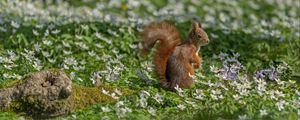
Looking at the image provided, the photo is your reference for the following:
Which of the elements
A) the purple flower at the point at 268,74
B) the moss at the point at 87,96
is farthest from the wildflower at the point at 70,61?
the purple flower at the point at 268,74

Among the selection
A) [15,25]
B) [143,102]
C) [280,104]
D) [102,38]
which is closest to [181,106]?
[143,102]

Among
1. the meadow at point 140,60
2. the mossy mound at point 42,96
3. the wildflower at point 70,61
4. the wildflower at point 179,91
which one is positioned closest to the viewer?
the mossy mound at point 42,96

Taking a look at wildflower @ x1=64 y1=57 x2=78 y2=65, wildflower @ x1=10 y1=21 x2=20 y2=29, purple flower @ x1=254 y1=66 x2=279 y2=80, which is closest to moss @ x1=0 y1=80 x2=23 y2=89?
wildflower @ x1=64 y1=57 x2=78 y2=65

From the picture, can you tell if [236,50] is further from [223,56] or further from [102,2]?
[102,2]

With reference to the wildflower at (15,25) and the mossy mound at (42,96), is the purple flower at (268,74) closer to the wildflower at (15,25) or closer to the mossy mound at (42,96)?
the mossy mound at (42,96)

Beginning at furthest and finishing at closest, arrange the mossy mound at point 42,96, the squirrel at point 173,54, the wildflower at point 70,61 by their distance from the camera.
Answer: the wildflower at point 70,61, the squirrel at point 173,54, the mossy mound at point 42,96

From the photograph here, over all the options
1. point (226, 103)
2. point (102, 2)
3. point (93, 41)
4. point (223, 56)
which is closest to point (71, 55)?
point (93, 41)
